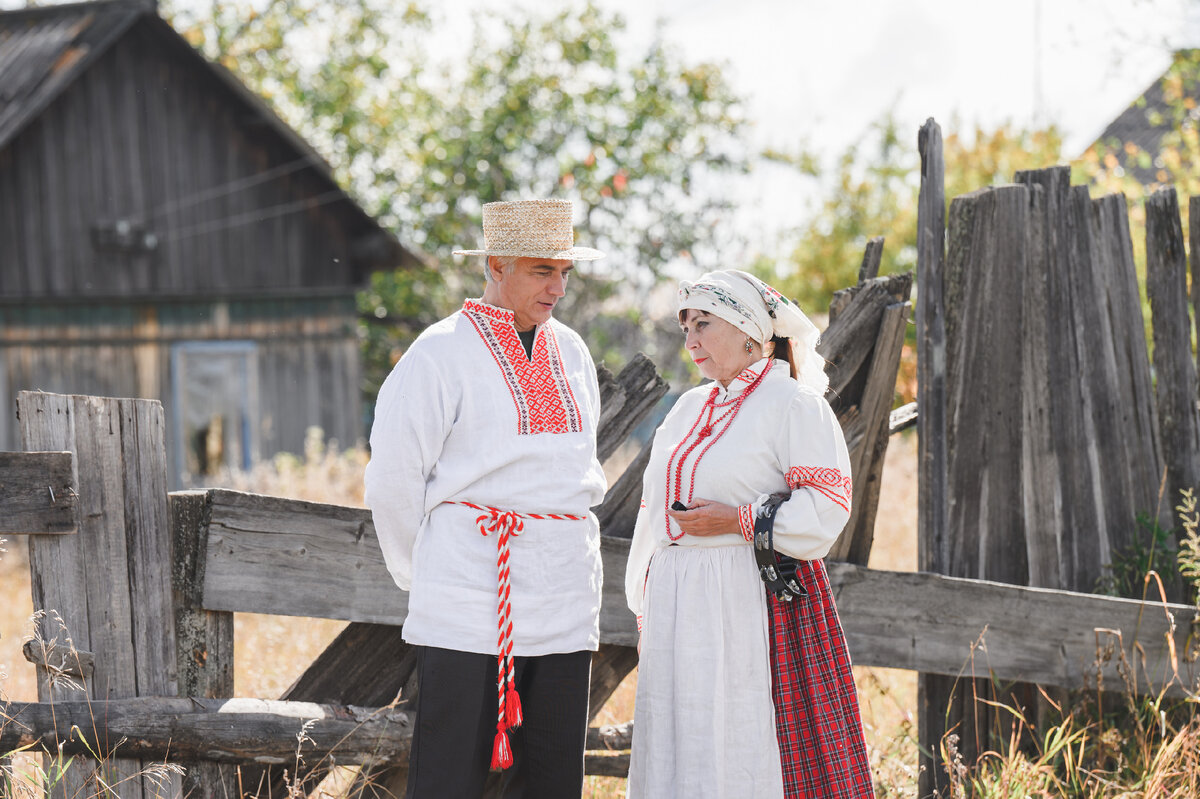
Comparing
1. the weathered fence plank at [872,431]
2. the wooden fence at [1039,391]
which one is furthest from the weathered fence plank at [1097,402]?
the weathered fence plank at [872,431]

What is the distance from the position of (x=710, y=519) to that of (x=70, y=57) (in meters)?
10.4

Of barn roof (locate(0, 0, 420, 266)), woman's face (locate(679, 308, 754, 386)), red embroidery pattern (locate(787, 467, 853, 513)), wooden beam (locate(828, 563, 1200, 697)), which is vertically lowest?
wooden beam (locate(828, 563, 1200, 697))

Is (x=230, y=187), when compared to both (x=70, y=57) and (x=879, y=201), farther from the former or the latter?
(x=879, y=201)

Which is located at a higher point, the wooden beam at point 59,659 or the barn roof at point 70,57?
the barn roof at point 70,57

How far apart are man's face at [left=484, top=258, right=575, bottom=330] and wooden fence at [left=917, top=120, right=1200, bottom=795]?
1465 mm

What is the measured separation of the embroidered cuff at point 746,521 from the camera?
2.74 m

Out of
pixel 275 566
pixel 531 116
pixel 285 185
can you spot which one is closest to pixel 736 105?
pixel 531 116

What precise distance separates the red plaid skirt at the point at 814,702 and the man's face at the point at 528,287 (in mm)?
922

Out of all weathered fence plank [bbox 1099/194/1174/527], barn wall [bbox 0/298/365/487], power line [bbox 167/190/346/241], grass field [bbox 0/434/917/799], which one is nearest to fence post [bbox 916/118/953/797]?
grass field [bbox 0/434/917/799]

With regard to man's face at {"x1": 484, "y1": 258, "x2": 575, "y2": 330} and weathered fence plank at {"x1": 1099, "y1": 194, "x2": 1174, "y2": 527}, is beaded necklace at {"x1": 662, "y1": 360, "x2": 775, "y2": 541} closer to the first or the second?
man's face at {"x1": 484, "y1": 258, "x2": 575, "y2": 330}

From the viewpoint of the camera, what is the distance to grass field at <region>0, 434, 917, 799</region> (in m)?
3.85

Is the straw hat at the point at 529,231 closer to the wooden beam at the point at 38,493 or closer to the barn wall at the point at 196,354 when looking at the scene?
the wooden beam at the point at 38,493

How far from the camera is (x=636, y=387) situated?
343 cm

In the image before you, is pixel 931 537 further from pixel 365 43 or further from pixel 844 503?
pixel 365 43
